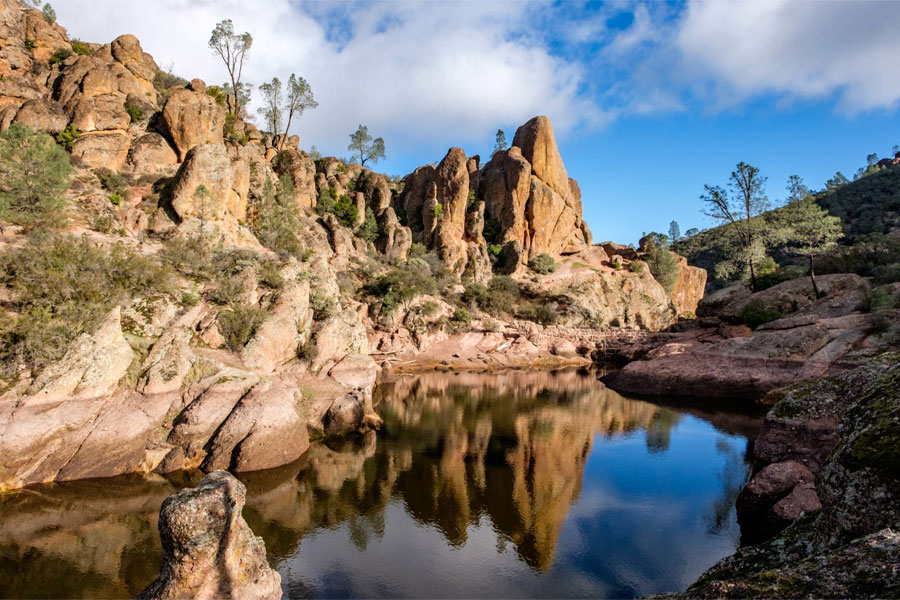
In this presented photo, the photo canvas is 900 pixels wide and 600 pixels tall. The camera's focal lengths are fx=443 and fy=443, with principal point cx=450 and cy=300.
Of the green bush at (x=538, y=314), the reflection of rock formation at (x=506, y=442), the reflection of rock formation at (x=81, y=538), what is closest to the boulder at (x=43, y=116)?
the reflection of rock formation at (x=81, y=538)

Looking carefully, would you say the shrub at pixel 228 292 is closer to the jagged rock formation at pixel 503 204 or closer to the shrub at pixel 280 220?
the shrub at pixel 280 220

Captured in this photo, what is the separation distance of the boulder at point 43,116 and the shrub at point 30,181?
24.0 ft

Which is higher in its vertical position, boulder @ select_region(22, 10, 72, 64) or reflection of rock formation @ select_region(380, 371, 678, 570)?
boulder @ select_region(22, 10, 72, 64)

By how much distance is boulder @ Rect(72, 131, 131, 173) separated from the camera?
32.1m

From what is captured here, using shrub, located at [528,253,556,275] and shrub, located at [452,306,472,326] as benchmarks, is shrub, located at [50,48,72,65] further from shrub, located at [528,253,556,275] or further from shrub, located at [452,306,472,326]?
shrub, located at [528,253,556,275]

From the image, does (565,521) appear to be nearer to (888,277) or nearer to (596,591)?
(596,591)

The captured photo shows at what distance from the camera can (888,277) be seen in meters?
30.0

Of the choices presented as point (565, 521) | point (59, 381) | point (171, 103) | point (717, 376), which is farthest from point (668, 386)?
point (171, 103)

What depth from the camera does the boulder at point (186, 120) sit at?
35625 mm

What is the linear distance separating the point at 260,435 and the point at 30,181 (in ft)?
62.1

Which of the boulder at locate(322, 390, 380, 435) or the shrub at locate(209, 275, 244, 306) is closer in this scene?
the boulder at locate(322, 390, 380, 435)

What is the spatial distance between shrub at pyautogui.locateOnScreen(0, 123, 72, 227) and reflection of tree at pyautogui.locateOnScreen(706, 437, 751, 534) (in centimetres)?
3019

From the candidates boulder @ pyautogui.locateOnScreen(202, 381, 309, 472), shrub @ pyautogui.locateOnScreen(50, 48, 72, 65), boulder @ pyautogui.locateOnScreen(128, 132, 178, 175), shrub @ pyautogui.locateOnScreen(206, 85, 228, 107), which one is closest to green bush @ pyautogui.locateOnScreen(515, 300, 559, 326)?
boulder @ pyautogui.locateOnScreen(128, 132, 178, 175)

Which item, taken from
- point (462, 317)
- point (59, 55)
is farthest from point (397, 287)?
point (59, 55)
